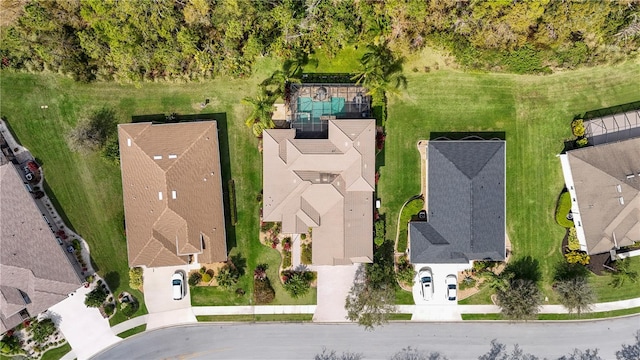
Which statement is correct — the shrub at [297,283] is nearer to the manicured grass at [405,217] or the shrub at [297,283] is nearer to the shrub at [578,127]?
the manicured grass at [405,217]

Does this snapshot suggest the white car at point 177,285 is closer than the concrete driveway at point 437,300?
Yes

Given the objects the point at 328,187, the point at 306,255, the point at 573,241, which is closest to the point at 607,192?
the point at 573,241

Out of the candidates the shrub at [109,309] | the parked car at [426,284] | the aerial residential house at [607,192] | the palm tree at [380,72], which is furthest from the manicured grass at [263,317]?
the aerial residential house at [607,192]

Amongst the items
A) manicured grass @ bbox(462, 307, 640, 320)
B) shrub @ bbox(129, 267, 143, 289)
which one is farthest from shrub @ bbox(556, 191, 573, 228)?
shrub @ bbox(129, 267, 143, 289)

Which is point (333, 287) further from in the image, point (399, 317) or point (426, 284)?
point (426, 284)

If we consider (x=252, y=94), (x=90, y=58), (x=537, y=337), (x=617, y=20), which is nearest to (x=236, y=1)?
(x=252, y=94)

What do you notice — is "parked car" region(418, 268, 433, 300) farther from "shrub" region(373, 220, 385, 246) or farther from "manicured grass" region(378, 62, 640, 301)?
"manicured grass" region(378, 62, 640, 301)

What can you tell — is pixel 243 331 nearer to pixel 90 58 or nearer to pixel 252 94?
pixel 252 94
